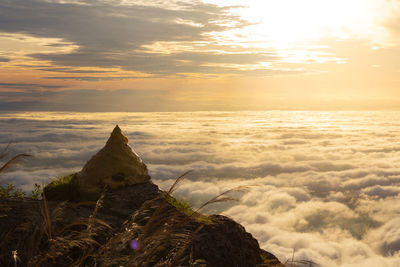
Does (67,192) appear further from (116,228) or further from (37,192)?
(116,228)

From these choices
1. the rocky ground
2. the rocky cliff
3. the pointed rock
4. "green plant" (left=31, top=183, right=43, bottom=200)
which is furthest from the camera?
the pointed rock

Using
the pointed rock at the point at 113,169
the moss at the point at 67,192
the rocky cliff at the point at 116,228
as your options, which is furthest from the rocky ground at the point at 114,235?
the pointed rock at the point at 113,169

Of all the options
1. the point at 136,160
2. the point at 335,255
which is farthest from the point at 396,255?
the point at 136,160

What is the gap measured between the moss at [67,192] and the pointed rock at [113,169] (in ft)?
0.56

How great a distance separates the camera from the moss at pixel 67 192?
10906 millimetres

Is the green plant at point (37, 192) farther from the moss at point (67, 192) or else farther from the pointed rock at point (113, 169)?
the pointed rock at point (113, 169)

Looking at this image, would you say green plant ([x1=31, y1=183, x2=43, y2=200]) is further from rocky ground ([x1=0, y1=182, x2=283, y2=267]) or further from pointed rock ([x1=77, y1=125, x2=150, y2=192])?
rocky ground ([x1=0, y1=182, x2=283, y2=267])

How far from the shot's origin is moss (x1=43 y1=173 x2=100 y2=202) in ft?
35.8

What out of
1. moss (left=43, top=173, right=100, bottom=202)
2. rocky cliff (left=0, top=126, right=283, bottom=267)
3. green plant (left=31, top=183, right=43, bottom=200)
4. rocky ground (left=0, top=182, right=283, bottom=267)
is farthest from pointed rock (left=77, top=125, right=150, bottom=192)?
rocky ground (left=0, top=182, right=283, bottom=267)

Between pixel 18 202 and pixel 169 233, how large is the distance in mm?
4901

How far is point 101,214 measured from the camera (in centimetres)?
890

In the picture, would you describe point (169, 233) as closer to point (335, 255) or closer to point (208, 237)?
point (208, 237)

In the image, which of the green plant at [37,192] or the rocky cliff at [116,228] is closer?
the rocky cliff at [116,228]

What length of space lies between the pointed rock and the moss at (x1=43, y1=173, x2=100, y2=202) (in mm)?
171
